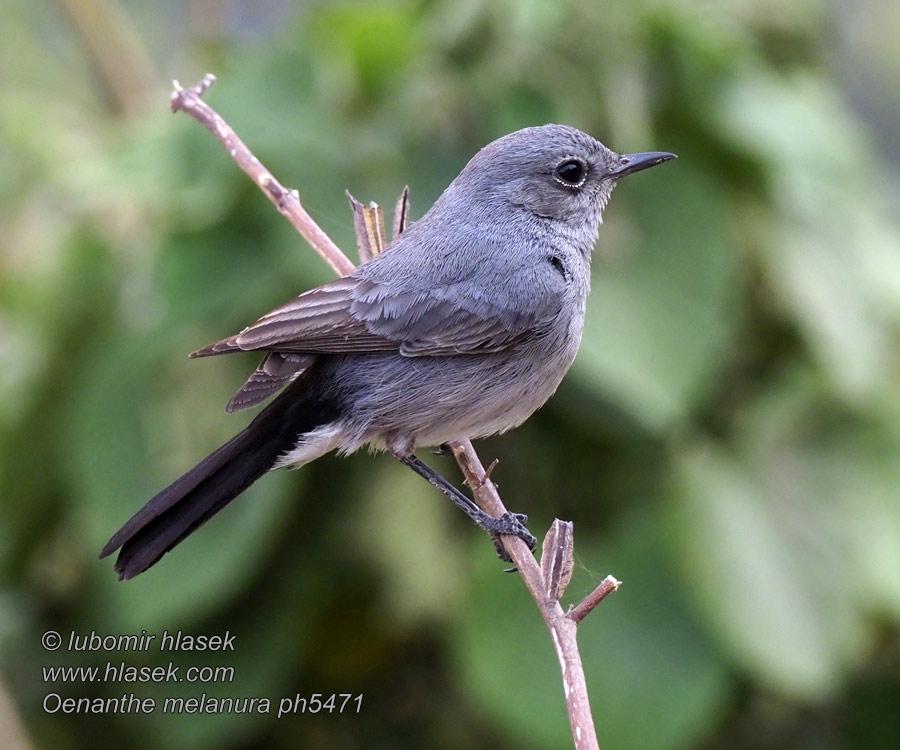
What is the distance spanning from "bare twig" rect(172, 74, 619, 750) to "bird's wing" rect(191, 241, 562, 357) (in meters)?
0.15

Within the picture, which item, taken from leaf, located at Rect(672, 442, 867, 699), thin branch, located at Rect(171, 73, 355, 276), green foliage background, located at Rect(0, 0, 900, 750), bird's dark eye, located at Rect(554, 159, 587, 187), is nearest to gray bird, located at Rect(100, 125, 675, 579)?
bird's dark eye, located at Rect(554, 159, 587, 187)

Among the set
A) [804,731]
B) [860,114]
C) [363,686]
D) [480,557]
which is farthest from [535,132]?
[860,114]

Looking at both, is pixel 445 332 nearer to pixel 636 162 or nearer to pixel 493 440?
pixel 636 162

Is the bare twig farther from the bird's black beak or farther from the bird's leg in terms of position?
the bird's black beak

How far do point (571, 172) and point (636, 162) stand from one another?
20 cm

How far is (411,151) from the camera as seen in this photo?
4.74m

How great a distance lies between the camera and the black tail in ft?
9.30

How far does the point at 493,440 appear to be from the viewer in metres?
4.66

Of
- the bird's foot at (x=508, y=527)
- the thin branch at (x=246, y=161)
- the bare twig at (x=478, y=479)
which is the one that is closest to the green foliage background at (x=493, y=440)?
the bare twig at (x=478, y=479)

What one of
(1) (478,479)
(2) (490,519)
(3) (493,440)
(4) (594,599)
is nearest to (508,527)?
(2) (490,519)

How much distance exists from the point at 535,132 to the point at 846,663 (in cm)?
236

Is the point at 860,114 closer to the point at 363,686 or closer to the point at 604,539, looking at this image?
the point at 604,539

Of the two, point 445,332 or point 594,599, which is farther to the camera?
point 445,332

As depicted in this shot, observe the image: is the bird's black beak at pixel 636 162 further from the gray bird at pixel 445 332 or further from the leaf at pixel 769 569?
A: the leaf at pixel 769 569
